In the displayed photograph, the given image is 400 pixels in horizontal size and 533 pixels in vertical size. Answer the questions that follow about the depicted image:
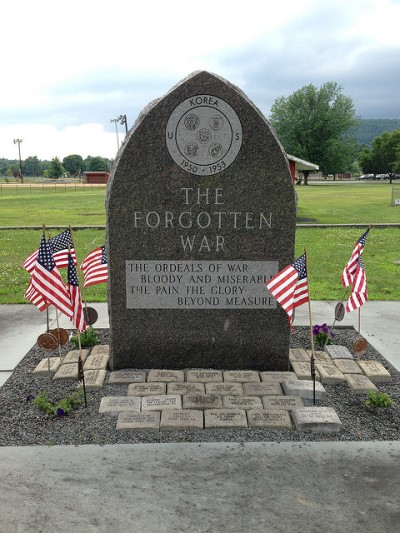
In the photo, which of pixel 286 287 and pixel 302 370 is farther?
pixel 302 370

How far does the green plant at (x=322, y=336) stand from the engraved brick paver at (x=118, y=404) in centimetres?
289

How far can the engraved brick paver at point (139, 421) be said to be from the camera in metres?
4.68

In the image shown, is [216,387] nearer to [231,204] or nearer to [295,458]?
[295,458]

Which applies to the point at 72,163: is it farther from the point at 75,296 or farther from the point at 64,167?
the point at 75,296

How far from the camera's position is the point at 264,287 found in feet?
19.5

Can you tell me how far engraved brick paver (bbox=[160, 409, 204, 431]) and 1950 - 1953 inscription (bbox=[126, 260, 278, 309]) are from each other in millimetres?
1465

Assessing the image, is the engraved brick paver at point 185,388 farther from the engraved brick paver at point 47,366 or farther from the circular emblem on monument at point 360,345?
the circular emblem on monument at point 360,345

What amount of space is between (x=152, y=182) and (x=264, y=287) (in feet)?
5.95

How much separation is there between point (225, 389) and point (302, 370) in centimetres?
111

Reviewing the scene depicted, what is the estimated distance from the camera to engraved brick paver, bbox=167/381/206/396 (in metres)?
5.36

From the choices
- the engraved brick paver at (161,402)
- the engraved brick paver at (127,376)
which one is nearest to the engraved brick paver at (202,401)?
the engraved brick paver at (161,402)

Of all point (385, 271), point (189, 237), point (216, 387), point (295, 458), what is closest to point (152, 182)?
point (189, 237)

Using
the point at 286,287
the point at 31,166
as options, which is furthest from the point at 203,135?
the point at 31,166

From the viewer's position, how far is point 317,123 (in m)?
76.2
